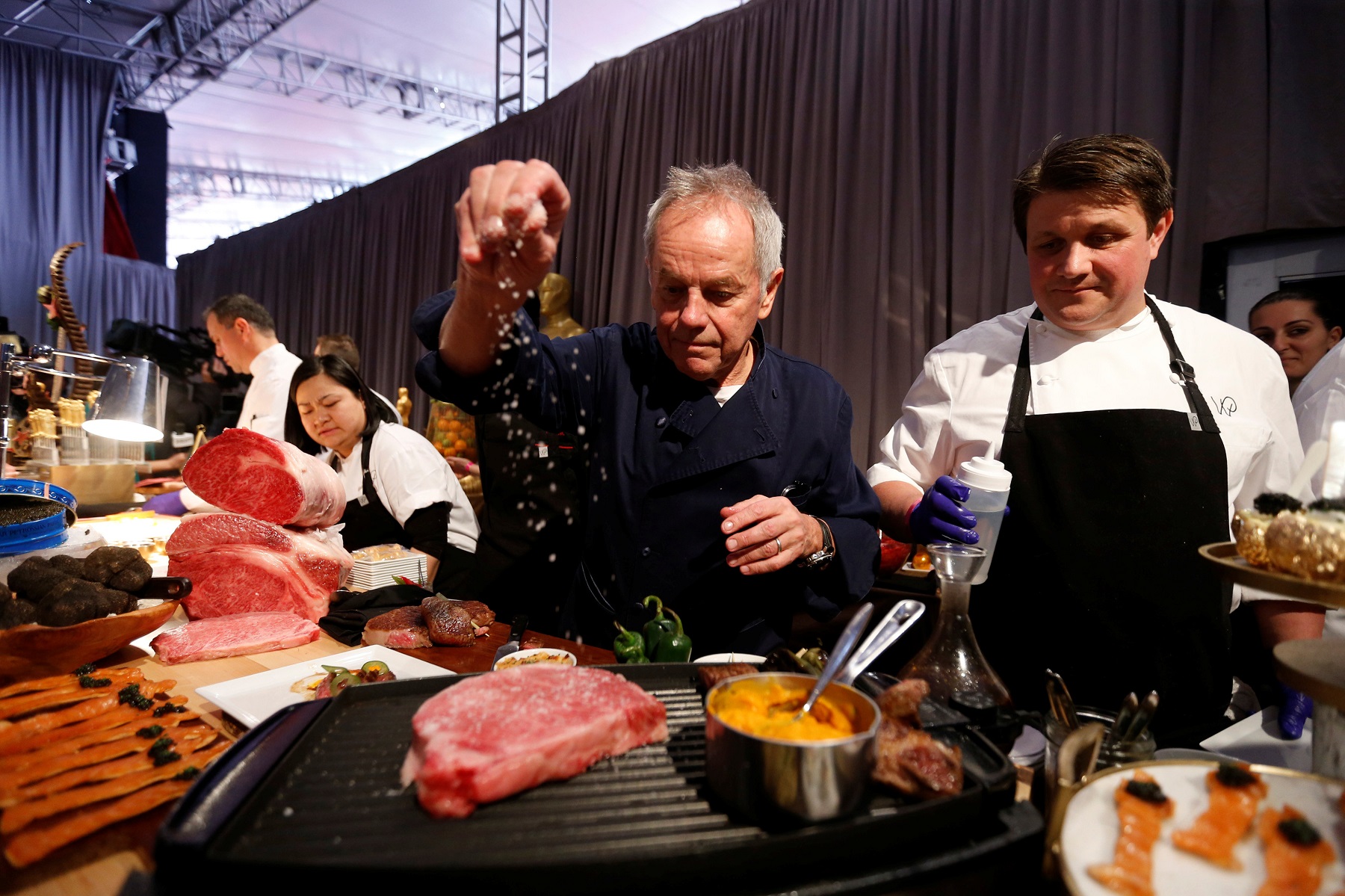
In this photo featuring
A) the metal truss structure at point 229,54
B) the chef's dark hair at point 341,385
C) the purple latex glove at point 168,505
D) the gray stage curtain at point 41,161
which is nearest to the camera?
the chef's dark hair at point 341,385

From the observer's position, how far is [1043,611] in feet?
6.30

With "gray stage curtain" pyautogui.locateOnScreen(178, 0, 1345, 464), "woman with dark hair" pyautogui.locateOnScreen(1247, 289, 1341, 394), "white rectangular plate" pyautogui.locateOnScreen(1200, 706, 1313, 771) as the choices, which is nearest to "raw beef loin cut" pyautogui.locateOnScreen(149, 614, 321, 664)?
"white rectangular plate" pyautogui.locateOnScreen(1200, 706, 1313, 771)

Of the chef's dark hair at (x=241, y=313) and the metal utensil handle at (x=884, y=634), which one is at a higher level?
the chef's dark hair at (x=241, y=313)

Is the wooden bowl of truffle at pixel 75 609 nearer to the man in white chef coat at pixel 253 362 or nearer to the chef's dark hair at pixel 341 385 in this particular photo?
the chef's dark hair at pixel 341 385

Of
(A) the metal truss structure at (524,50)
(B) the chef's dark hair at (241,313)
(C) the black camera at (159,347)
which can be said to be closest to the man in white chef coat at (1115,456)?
(B) the chef's dark hair at (241,313)

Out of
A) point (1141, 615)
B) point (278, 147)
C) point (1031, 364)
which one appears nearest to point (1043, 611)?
point (1141, 615)

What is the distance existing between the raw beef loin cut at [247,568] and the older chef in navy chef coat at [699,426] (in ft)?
2.59

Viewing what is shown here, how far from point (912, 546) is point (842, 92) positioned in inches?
120

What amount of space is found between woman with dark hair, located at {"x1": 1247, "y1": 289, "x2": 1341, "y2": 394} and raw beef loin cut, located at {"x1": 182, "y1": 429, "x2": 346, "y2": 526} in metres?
3.88

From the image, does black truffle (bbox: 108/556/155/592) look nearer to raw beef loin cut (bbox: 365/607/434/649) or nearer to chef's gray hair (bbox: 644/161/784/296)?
raw beef loin cut (bbox: 365/607/434/649)

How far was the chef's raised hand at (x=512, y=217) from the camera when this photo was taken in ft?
3.65

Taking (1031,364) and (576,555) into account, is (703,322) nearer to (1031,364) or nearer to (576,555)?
(1031,364)

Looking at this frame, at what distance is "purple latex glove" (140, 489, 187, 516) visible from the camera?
14.6 feet

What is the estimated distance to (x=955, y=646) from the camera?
123 centimetres
